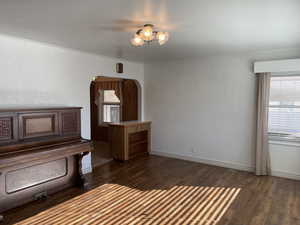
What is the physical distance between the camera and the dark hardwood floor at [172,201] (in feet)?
9.06

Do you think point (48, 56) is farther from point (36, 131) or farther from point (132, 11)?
point (132, 11)

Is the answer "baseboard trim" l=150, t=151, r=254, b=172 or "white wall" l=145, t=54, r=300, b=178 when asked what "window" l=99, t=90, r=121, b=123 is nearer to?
"white wall" l=145, t=54, r=300, b=178

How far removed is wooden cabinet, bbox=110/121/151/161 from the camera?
17.0ft

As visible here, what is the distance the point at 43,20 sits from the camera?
8.45 ft

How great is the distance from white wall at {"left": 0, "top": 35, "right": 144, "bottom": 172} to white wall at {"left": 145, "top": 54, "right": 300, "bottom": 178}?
153 centimetres

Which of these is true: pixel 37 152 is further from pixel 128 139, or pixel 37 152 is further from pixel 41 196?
pixel 128 139

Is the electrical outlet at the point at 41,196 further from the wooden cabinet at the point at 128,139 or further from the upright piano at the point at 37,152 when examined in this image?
the wooden cabinet at the point at 128,139

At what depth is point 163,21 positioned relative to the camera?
8.43 feet

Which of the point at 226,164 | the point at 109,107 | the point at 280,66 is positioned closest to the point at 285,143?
the point at 226,164

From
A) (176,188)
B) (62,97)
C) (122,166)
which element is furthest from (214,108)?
(62,97)

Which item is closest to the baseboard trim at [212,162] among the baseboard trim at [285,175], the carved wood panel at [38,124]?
the baseboard trim at [285,175]

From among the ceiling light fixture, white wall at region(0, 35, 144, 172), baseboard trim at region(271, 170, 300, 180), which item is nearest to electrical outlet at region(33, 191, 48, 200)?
white wall at region(0, 35, 144, 172)

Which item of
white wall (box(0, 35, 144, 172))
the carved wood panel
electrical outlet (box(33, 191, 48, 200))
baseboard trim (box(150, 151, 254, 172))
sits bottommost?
electrical outlet (box(33, 191, 48, 200))

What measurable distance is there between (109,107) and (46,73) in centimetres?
381
